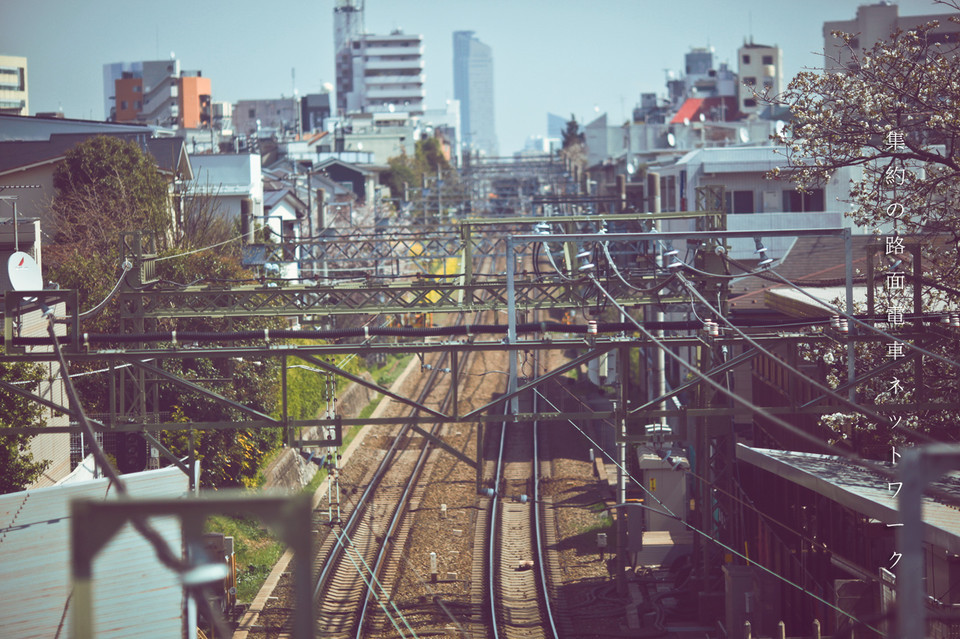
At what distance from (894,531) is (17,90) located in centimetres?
6306

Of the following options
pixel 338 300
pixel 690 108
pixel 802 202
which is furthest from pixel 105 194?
pixel 690 108

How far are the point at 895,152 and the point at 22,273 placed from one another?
26.2ft

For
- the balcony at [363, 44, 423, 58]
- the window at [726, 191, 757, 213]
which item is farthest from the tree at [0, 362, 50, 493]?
the balcony at [363, 44, 423, 58]

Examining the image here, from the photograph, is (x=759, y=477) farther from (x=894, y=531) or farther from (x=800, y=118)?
(x=800, y=118)

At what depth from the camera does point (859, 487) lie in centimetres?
802

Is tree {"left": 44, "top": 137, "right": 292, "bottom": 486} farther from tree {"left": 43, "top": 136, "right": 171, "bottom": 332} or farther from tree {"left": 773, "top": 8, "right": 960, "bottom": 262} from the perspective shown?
tree {"left": 773, "top": 8, "right": 960, "bottom": 262}

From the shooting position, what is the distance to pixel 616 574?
12.8 metres

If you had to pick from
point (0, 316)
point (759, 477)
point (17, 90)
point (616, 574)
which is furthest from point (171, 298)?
point (17, 90)

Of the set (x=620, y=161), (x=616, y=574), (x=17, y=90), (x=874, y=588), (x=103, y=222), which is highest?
(x=17, y=90)

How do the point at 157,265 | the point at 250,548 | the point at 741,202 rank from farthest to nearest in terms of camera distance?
1. the point at 741,202
2. the point at 157,265
3. the point at 250,548

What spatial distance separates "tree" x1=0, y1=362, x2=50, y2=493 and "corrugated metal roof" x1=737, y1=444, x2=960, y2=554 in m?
7.64

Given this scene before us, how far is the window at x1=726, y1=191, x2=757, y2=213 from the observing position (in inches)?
867

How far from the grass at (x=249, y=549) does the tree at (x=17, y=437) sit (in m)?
2.17

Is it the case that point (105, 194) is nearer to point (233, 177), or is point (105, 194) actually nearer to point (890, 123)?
point (233, 177)
